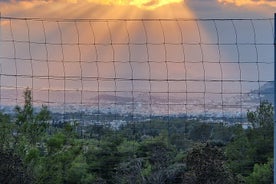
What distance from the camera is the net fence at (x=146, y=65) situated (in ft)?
22.9

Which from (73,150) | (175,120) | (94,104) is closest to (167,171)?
(73,150)

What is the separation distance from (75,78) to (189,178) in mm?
2241

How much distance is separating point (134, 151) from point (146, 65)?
32.7 feet

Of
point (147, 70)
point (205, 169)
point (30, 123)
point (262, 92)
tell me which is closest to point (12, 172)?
point (147, 70)

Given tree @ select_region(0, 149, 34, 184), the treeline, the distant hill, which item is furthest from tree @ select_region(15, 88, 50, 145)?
the distant hill

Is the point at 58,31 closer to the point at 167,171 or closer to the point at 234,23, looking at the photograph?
the point at 234,23

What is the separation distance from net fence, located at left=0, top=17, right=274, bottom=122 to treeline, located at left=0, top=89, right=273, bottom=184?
93 centimetres

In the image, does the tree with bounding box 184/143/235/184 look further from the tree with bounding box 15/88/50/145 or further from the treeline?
the tree with bounding box 15/88/50/145

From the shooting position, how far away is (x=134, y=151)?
56.3 ft

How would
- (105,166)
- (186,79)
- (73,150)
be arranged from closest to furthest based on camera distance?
(186,79) < (73,150) < (105,166)

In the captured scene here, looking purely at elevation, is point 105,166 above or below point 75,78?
below

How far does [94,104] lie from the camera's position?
7.55 metres

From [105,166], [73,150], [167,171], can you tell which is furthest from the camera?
[105,166]

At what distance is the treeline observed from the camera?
27.6 ft
